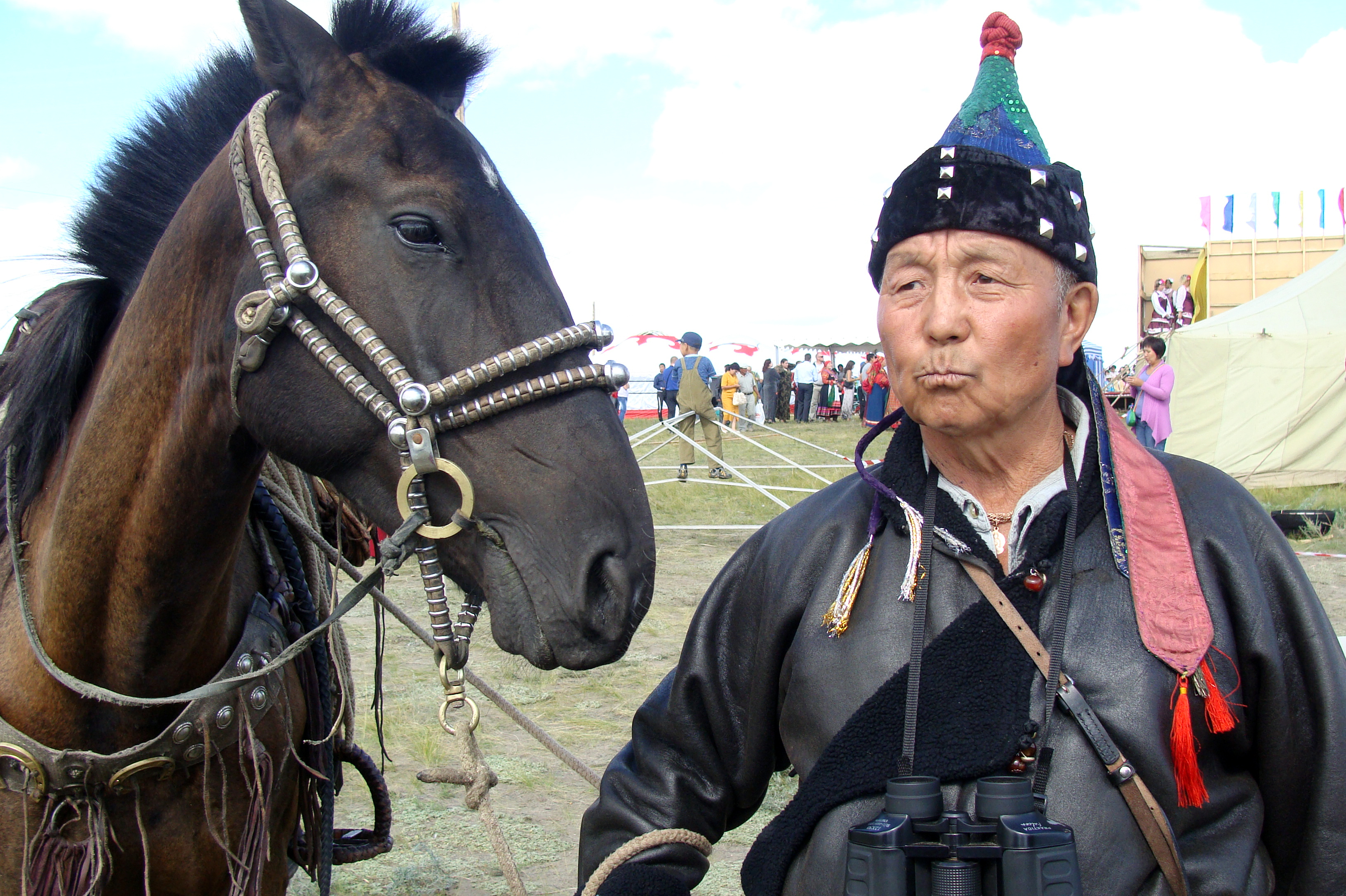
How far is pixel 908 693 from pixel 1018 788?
21 centimetres

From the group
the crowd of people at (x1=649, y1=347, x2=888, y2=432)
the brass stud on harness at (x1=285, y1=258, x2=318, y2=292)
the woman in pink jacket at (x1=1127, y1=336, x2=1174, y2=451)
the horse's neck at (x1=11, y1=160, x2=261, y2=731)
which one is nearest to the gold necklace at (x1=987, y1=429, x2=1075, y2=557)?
the brass stud on harness at (x1=285, y1=258, x2=318, y2=292)

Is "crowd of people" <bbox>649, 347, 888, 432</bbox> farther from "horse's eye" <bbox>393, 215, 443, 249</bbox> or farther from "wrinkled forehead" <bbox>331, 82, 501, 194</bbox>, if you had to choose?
"horse's eye" <bbox>393, 215, 443, 249</bbox>

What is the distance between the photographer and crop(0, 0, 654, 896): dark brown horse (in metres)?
1.39

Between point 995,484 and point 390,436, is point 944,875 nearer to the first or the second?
point 995,484

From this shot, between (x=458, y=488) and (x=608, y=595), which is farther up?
(x=458, y=488)

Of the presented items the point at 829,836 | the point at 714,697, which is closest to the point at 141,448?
the point at 714,697

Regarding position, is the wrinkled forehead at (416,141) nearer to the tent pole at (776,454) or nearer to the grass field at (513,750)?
the grass field at (513,750)

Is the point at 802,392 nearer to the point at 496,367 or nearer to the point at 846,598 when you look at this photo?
the point at 846,598

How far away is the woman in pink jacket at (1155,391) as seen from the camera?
9727 mm

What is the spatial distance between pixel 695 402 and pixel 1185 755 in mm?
10798

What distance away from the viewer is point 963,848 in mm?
1191

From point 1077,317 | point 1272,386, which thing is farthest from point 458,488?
point 1272,386

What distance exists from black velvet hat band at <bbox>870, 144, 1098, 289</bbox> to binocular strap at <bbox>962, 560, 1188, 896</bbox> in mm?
596

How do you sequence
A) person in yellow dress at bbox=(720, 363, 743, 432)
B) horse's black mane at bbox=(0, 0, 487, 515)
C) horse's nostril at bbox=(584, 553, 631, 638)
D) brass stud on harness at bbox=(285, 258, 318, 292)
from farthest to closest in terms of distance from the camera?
person in yellow dress at bbox=(720, 363, 743, 432) < horse's black mane at bbox=(0, 0, 487, 515) < brass stud on harness at bbox=(285, 258, 318, 292) < horse's nostril at bbox=(584, 553, 631, 638)
